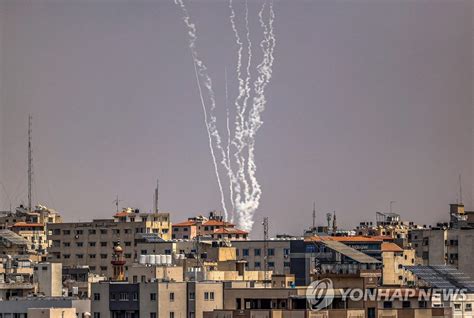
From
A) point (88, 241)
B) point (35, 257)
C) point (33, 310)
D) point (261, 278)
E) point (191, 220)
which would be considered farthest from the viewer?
point (191, 220)

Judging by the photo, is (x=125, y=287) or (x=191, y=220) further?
(x=191, y=220)

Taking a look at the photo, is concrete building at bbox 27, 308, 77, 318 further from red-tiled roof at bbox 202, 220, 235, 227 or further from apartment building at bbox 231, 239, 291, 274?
red-tiled roof at bbox 202, 220, 235, 227

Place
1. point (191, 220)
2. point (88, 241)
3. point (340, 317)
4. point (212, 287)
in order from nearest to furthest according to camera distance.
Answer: point (340, 317), point (212, 287), point (88, 241), point (191, 220)

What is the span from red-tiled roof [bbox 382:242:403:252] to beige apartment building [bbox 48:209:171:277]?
20401 millimetres

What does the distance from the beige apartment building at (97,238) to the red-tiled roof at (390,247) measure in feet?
66.9

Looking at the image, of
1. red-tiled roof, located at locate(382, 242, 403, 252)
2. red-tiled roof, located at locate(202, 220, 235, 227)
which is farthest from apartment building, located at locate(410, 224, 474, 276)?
red-tiled roof, located at locate(202, 220, 235, 227)

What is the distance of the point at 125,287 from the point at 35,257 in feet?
173

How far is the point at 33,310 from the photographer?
9975 cm

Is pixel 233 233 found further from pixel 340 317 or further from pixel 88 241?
pixel 340 317

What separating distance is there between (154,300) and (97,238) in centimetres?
6647

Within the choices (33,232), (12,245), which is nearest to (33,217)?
(33,232)

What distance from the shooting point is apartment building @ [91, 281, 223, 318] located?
107 meters

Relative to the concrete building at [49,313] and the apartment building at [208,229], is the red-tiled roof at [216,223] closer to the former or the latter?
the apartment building at [208,229]

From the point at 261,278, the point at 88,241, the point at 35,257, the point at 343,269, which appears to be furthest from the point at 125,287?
the point at 88,241
